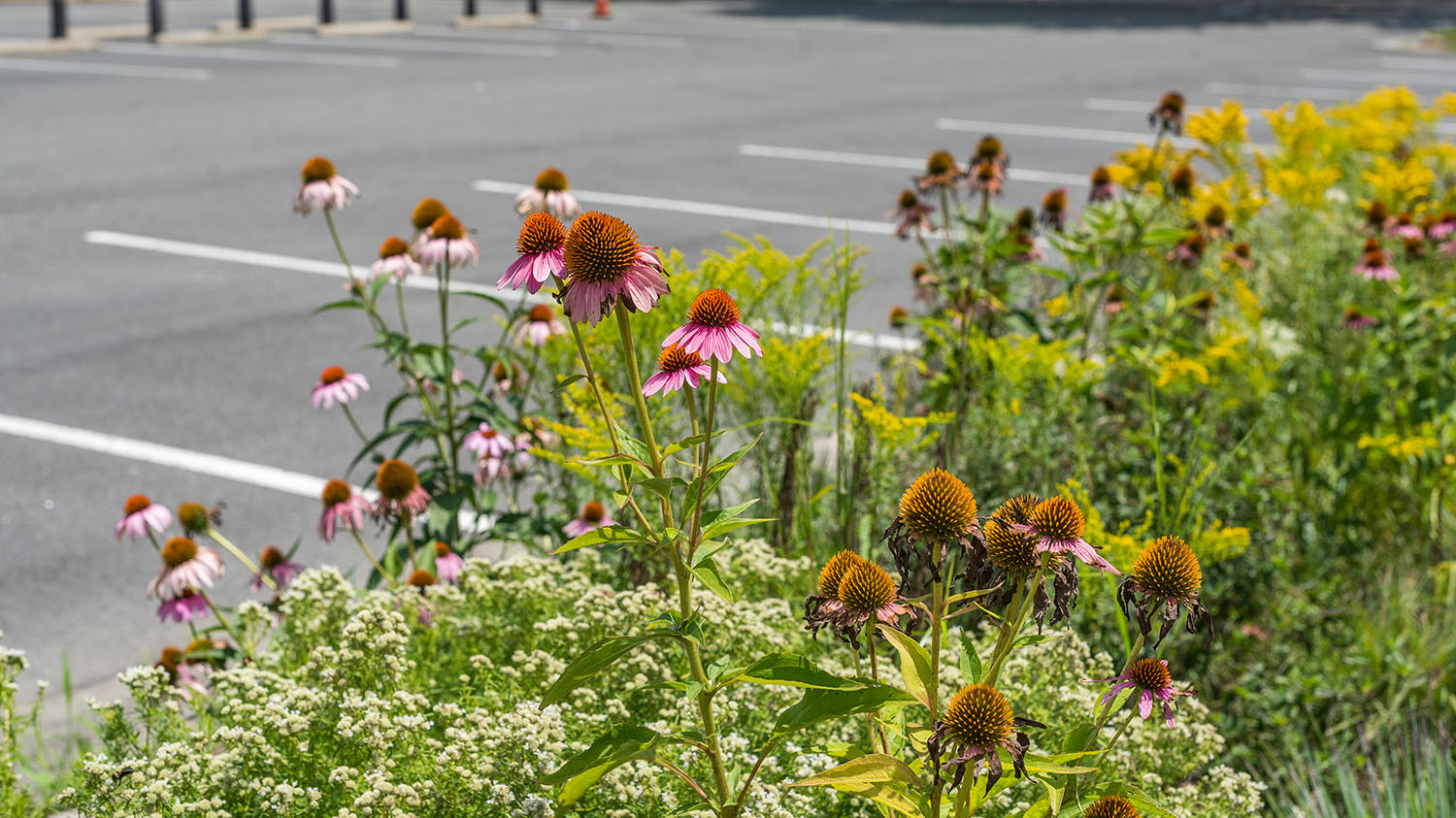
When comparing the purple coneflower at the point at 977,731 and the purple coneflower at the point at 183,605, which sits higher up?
the purple coneflower at the point at 977,731

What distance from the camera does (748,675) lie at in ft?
Answer: 5.75

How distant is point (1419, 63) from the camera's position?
750 inches

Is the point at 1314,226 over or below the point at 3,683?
over

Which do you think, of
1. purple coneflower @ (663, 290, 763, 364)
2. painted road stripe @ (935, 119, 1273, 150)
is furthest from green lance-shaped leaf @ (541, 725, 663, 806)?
painted road stripe @ (935, 119, 1273, 150)

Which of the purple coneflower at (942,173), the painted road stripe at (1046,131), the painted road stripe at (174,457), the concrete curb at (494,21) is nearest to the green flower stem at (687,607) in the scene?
the purple coneflower at (942,173)

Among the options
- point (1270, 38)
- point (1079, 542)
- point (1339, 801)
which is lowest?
point (1339, 801)

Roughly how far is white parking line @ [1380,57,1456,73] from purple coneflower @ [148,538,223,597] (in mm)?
19441

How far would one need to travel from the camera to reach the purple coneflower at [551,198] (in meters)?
3.58

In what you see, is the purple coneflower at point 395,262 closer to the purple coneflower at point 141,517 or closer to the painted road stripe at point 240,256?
the purple coneflower at point 141,517

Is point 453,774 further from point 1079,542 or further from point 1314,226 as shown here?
point 1314,226

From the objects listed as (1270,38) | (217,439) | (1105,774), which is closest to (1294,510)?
(1105,774)

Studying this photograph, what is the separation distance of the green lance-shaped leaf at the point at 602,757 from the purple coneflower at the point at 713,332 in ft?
1.73

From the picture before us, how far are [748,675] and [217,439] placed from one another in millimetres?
4389

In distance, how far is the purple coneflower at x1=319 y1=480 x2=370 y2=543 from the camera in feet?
11.0
